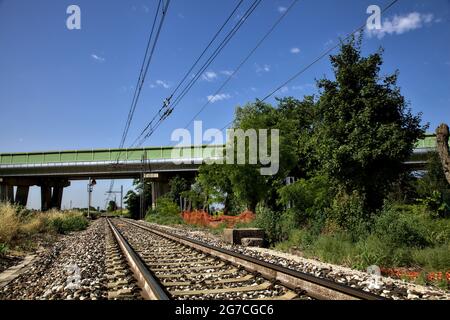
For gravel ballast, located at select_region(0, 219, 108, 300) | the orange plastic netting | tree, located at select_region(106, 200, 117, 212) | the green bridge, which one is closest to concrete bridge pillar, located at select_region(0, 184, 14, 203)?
the green bridge

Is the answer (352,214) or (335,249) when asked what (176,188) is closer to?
(352,214)

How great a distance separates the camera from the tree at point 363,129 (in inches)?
554

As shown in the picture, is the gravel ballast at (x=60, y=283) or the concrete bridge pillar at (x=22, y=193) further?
the concrete bridge pillar at (x=22, y=193)

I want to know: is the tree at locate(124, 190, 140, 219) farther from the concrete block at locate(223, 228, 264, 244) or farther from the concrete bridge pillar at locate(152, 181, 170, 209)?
the concrete block at locate(223, 228, 264, 244)

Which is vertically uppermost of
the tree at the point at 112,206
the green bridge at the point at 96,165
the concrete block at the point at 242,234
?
the green bridge at the point at 96,165

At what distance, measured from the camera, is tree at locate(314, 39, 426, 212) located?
14078mm

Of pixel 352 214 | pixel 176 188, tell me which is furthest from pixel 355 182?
pixel 176 188

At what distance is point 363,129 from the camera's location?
47.4ft

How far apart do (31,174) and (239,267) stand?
5788 centimetres

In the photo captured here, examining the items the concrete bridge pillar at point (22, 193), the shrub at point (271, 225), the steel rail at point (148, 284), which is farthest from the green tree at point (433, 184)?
the concrete bridge pillar at point (22, 193)

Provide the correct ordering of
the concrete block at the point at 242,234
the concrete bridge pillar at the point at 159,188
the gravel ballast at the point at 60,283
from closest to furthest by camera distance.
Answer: the gravel ballast at the point at 60,283, the concrete block at the point at 242,234, the concrete bridge pillar at the point at 159,188

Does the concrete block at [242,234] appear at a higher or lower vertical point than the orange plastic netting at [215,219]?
higher

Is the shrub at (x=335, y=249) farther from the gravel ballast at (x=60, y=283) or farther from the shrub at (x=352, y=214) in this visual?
the gravel ballast at (x=60, y=283)
